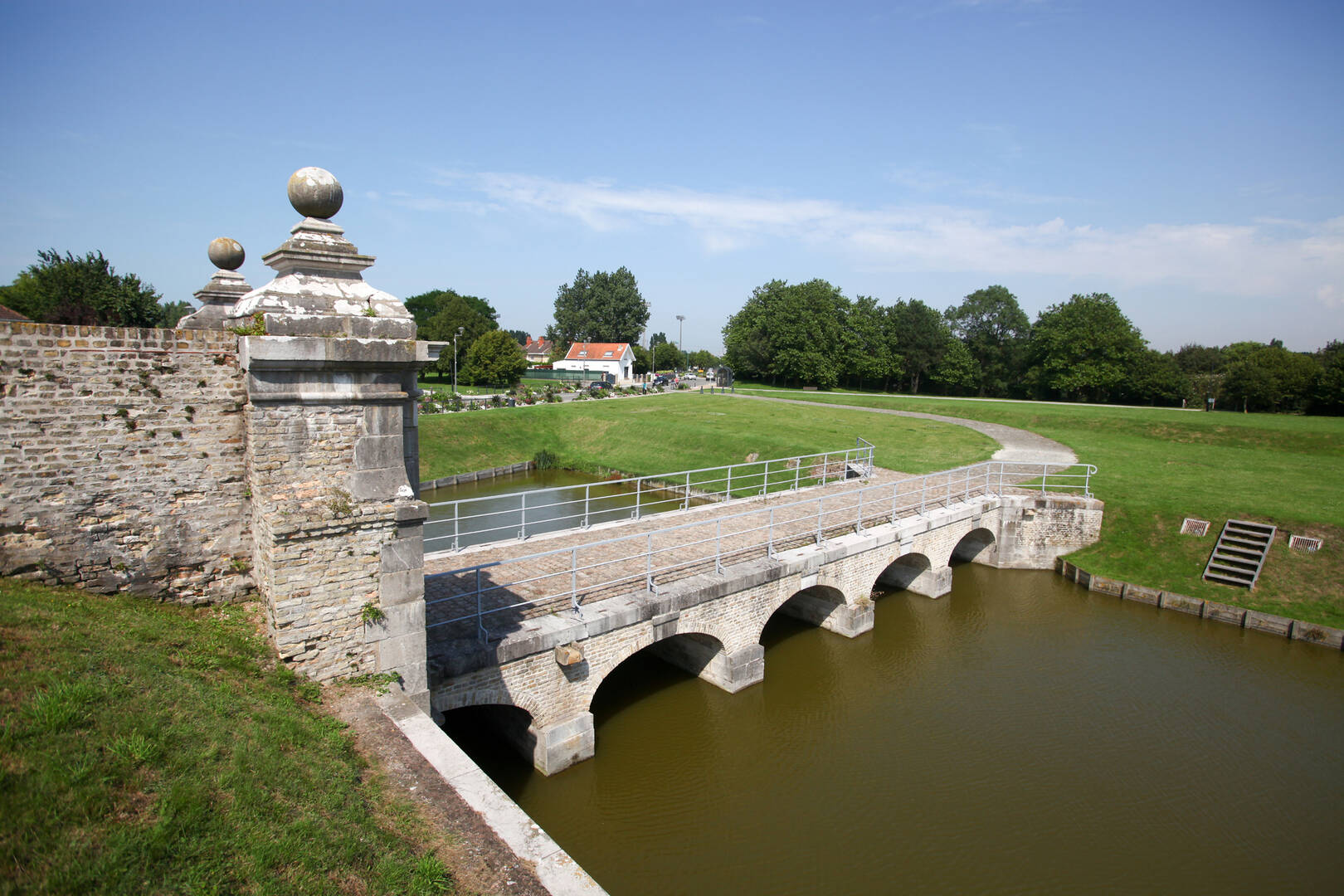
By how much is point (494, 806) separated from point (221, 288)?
6558 mm

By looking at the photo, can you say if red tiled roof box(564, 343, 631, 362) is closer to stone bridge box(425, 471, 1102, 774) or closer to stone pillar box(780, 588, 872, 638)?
stone bridge box(425, 471, 1102, 774)

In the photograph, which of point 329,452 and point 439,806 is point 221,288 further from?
point 439,806

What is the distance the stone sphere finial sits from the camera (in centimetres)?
671

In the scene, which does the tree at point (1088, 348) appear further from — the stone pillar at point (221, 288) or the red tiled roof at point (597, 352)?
the stone pillar at point (221, 288)

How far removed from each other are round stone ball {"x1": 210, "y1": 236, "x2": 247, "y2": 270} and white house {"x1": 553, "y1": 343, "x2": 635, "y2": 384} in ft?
218

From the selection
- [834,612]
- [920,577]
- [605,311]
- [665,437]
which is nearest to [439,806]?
[834,612]

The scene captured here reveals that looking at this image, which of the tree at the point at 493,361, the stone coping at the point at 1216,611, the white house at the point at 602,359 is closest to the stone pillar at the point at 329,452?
the stone coping at the point at 1216,611

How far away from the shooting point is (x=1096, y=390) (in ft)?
186

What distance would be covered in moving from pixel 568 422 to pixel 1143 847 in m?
33.3

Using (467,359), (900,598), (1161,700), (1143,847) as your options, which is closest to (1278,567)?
(1161,700)

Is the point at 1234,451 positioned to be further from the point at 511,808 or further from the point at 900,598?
the point at 511,808

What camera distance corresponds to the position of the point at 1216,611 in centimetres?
1594

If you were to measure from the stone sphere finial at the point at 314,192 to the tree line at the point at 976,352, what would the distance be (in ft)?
193

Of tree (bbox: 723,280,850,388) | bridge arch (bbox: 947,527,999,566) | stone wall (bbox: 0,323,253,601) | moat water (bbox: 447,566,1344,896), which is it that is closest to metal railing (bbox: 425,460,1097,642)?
bridge arch (bbox: 947,527,999,566)
